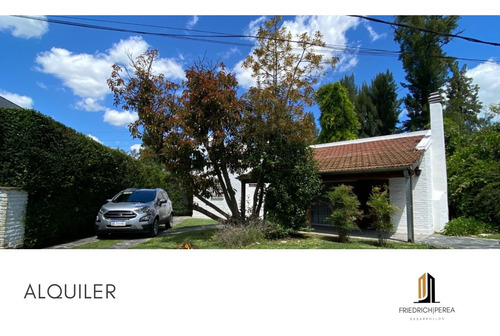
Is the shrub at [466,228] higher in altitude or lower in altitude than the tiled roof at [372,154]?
lower

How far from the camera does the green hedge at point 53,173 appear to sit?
613 cm

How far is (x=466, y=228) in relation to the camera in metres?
9.89

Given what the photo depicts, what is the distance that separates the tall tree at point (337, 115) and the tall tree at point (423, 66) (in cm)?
421

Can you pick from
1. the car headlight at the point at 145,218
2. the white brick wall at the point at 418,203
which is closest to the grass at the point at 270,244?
the car headlight at the point at 145,218

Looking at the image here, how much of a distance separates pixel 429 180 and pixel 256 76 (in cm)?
793

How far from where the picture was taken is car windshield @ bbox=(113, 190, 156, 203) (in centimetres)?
909

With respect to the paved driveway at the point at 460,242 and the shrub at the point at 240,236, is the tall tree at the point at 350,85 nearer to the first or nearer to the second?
the paved driveway at the point at 460,242

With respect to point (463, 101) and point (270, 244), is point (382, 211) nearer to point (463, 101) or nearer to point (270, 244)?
point (270, 244)
